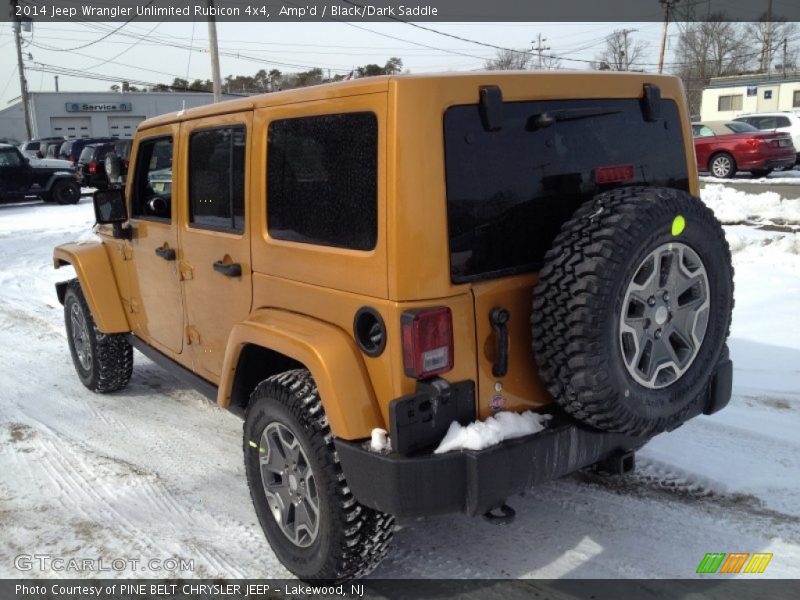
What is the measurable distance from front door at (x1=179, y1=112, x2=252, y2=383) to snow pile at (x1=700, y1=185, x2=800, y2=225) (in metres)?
9.00

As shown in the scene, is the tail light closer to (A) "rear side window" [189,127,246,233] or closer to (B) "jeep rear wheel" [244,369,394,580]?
(B) "jeep rear wheel" [244,369,394,580]

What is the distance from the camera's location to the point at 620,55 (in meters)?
57.7

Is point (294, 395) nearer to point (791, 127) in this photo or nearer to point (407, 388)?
point (407, 388)

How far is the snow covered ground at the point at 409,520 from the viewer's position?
321 cm

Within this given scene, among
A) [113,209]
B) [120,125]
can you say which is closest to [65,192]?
[113,209]

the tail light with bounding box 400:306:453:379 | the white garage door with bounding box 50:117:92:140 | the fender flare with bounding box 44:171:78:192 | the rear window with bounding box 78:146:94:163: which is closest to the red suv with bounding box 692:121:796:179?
the fender flare with bounding box 44:171:78:192

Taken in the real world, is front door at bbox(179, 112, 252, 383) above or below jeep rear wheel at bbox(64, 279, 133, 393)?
above

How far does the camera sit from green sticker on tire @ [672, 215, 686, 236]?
2.62m

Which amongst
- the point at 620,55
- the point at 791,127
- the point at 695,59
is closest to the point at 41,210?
the point at 791,127

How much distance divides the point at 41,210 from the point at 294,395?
18822mm

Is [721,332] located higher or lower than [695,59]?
lower

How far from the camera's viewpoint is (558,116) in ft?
9.22

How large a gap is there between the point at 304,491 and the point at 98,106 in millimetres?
63160

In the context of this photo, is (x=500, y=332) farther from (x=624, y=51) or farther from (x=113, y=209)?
(x=624, y=51)
